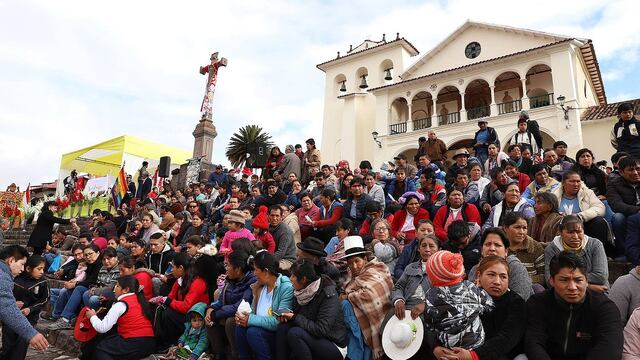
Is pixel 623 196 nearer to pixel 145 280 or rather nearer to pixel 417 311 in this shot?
pixel 417 311

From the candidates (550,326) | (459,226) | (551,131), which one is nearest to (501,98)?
(551,131)

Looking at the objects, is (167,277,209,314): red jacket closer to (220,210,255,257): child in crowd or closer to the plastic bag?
(220,210,255,257): child in crowd

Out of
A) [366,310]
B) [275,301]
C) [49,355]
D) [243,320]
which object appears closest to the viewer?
[366,310]

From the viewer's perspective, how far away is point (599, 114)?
18.0 meters

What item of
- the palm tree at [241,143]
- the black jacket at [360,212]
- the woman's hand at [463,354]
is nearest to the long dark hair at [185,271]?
the black jacket at [360,212]

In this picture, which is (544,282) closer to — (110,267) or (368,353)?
(368,353)

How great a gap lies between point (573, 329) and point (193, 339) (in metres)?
3.82

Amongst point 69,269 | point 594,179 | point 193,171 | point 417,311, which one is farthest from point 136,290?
point 193,171

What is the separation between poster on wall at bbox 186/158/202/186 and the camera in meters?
17.8

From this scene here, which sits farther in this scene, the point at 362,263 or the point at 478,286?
the point at 362,263

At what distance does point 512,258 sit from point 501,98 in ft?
71.4

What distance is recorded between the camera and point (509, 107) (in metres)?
21.5

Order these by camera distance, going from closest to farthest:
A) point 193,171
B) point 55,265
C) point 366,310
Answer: point 366,310 → point 55,265 → point 193,171

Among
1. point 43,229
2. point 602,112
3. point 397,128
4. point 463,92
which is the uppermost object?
point 463,92
